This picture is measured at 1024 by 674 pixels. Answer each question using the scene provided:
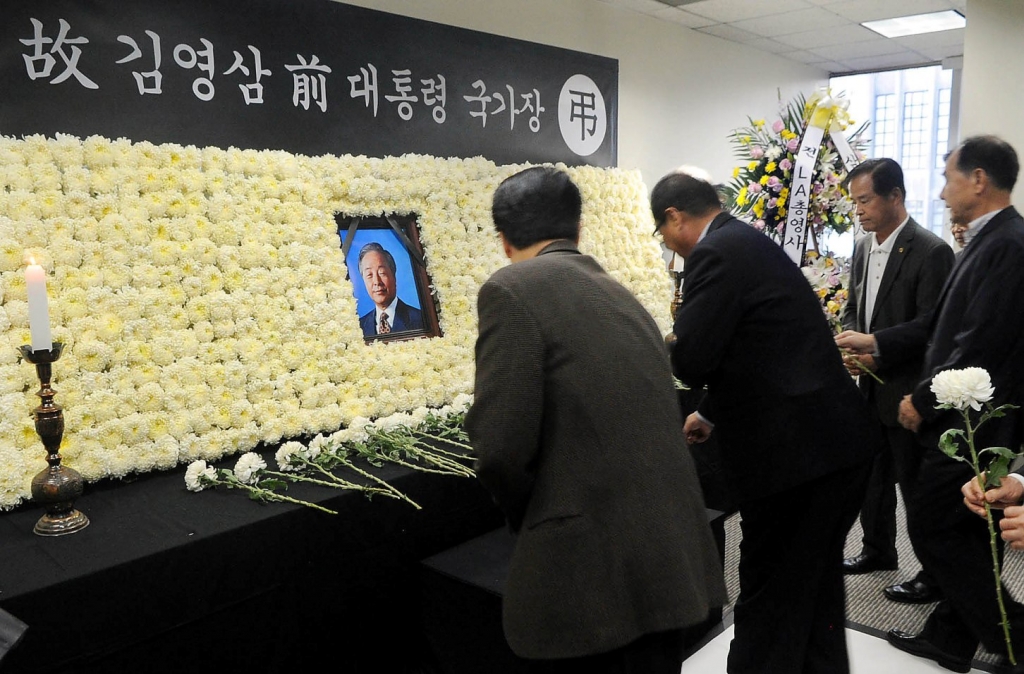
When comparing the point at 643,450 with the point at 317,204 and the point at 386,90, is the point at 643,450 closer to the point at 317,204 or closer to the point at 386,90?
the point at 317,204

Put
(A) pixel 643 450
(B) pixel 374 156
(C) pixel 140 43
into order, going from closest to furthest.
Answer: (A) pixel 643 450
(C) pixel 140 43
(B) pixel 374 156

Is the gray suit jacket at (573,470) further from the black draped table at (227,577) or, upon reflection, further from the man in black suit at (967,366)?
the man in black suit at (967,366)

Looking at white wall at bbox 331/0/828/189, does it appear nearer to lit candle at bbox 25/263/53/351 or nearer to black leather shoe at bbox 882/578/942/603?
lit candle at bbox 25/263/53/351

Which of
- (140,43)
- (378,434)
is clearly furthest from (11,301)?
(378,434)

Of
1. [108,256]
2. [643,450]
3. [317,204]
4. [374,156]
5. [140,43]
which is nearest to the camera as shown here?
[643,450]

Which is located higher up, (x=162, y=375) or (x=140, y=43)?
(x=140, y=43)

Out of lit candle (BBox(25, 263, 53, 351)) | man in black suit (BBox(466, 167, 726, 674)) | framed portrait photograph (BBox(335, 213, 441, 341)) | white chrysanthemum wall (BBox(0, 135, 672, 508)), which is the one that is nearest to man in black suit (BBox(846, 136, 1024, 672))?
man in black suit (BBox(466, 167, 726, 674))

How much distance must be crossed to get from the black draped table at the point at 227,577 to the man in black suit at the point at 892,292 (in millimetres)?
1595

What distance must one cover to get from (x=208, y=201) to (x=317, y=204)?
0.39 m

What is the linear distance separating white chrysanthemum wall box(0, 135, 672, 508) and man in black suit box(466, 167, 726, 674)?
130 cm

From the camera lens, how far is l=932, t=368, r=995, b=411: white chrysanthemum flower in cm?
155

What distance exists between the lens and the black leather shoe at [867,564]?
10.9 feet

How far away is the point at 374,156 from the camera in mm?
3166

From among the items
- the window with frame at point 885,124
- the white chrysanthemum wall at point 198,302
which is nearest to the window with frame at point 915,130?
the window with frame at point 885,124
